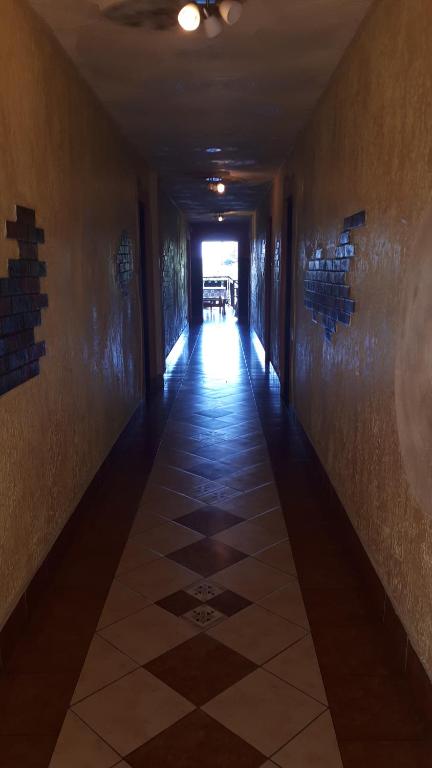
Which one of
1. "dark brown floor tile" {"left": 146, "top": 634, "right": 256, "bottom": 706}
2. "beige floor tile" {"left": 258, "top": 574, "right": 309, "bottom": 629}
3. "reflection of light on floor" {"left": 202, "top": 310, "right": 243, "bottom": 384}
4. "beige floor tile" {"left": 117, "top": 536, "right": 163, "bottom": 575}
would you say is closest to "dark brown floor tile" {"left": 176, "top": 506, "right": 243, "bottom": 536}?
"beige floor tile" {"left": 117, "top": 536, "right": 163, "bottom": 575}

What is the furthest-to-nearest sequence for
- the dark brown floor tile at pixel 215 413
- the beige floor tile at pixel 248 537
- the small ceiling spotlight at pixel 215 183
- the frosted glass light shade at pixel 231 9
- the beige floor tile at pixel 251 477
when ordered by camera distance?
the small ceiling spotlight at pixel 215 183, the dark brown floor tile at pixel 215 413, the beige floor tile at pixel 251 477, the beige floor tile at pixel 248 537, the frosted glass light shade at pixel 231 9

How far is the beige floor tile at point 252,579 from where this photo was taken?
2.61 meters

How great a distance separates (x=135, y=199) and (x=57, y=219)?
9.73 feet

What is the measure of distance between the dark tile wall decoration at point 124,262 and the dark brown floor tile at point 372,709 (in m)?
3.56

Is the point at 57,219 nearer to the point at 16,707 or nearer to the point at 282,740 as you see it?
the point at 16,707

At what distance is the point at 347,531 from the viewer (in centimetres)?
298

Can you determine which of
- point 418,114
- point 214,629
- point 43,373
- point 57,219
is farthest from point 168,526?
point 418,114

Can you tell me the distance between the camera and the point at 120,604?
2516 millimetres

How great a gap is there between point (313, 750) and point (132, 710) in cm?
60

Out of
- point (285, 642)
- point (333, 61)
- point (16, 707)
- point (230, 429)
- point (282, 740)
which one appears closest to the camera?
point (282, 740)

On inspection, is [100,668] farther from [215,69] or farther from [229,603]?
[215,69]

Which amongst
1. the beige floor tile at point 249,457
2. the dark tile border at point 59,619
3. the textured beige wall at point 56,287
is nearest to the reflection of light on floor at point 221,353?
the beige floor tile at point 249,457

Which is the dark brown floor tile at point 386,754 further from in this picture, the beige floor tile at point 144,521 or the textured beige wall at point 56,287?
the beige floor tile at point 144,521

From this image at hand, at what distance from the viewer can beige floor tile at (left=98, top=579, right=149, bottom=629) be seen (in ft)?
7.93
